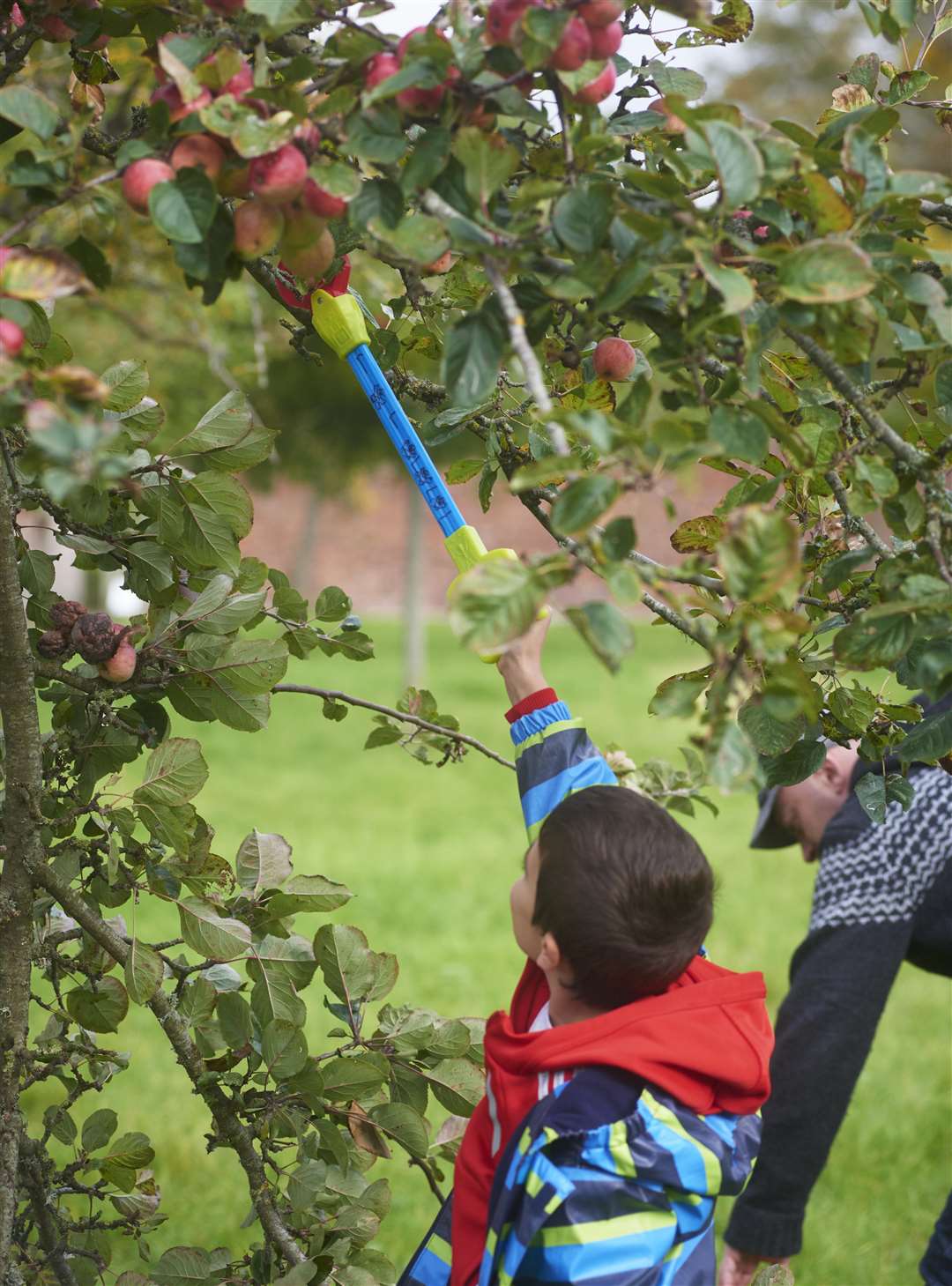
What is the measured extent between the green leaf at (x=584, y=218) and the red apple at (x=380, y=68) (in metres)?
0.18

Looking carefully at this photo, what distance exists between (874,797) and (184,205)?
3.25 feet

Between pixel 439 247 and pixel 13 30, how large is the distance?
791 mm

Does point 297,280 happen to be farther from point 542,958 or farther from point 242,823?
point 242,823

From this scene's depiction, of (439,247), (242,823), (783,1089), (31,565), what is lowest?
(242,823)

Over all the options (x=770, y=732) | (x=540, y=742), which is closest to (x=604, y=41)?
(x=770, y=732)

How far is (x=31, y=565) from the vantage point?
1609 mm

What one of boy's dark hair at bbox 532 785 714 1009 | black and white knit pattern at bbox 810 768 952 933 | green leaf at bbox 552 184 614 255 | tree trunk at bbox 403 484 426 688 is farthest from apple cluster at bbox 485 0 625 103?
tree trunk at bbox 403 484 426 688

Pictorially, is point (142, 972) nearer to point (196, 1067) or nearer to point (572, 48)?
point (196, 1067)

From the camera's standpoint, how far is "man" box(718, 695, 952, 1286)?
8.33 feet

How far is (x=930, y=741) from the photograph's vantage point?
1.36m

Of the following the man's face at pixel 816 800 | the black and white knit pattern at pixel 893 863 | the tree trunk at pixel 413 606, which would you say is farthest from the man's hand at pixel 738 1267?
the tree trunk at pixel 413 606

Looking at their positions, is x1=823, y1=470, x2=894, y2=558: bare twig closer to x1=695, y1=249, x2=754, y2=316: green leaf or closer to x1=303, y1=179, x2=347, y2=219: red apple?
x1=695, y1=249, x2=754, y2=316: green leaf

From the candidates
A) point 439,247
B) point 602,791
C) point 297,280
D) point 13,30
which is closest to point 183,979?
point 602,791

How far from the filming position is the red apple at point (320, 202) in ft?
3.49
